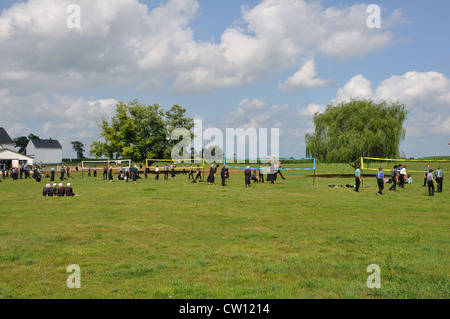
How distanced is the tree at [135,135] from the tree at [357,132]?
24.2 m

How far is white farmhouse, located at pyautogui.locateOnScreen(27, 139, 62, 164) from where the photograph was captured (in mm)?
106375

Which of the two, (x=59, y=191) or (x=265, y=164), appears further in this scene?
(x=265, y=164)

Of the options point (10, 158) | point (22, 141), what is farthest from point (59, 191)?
point (22, 141)

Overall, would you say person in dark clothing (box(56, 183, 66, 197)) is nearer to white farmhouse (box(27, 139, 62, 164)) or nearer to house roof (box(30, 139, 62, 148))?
white farmhouse (box(27, 139, 62, 164))

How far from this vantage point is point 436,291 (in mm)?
5395

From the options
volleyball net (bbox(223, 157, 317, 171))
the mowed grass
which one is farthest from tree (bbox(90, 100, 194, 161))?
the mowed grass

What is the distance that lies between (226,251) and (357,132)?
110ft

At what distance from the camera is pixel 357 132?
125 feet

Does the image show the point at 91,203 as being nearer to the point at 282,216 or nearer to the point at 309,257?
the point at 282,216

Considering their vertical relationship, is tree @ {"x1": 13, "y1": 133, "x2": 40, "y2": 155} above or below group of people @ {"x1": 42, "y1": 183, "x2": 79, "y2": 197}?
above

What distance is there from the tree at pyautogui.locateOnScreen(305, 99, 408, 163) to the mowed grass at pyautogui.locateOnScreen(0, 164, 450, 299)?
2277 centimetres

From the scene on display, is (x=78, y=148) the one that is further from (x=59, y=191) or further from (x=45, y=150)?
(x=59, y=191)
